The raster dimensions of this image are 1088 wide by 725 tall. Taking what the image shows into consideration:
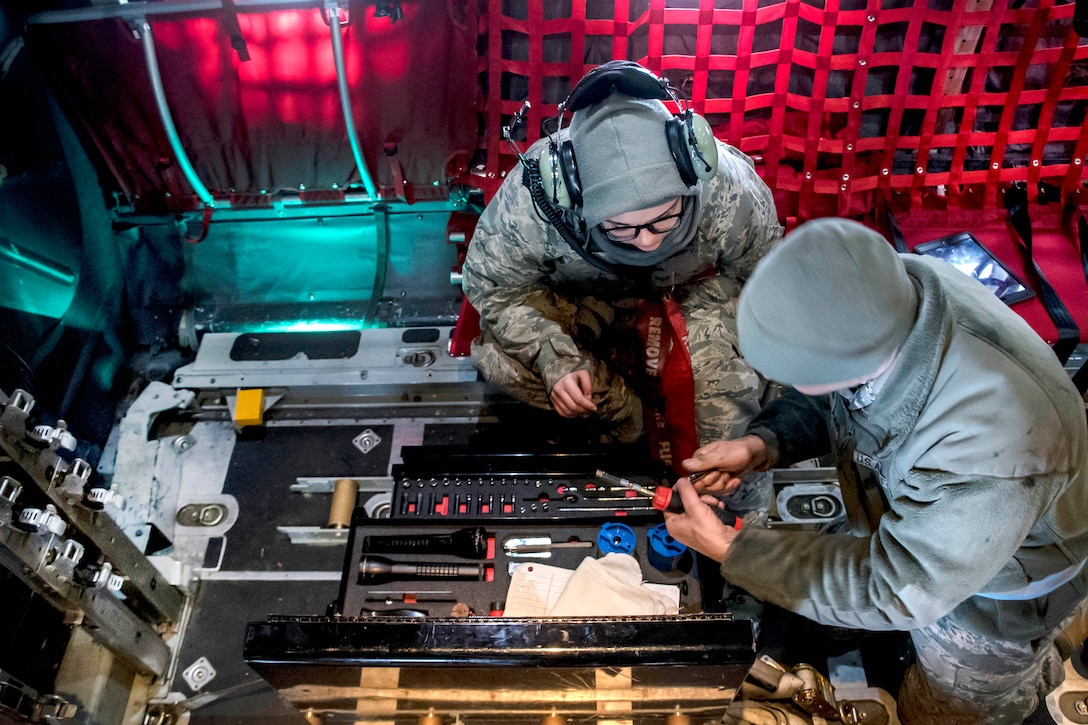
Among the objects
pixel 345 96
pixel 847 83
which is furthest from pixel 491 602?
pixel 847 83

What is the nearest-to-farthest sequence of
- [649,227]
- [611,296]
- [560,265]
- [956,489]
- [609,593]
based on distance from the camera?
[956,489] < [609,593] < [649,227] < [560,265] < [611,296]

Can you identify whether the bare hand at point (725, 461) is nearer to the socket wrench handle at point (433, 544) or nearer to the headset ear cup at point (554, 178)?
the socket wrench handle at point (433, 544)

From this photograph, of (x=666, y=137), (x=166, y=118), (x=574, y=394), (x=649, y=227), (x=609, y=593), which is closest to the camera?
(x=609, y=593)

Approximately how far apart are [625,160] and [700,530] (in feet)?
3.27

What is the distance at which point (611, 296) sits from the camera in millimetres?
2863

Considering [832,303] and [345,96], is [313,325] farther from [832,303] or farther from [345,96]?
[832,303]

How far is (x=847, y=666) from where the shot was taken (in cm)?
263

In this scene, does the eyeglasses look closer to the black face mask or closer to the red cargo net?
the black face mask

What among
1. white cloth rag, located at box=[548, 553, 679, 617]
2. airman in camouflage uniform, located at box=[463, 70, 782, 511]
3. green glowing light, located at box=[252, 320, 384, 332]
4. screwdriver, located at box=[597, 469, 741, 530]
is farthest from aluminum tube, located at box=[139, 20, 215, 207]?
white cloth rag, located at box=[548, 553, 679, 617]

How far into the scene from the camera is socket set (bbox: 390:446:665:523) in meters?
2.11

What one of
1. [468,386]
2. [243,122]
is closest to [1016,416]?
[468,386]

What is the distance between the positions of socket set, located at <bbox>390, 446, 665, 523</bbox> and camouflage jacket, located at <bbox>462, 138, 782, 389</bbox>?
452mm

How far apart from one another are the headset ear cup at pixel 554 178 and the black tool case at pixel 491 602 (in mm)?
751

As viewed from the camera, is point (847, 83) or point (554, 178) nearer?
point (554, 178)
